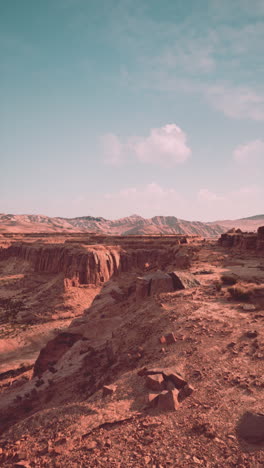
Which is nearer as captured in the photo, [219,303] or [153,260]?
[219,303]

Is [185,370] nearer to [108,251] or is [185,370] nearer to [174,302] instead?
[174,302]

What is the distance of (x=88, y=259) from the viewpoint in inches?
2003

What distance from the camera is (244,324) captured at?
11.6 m

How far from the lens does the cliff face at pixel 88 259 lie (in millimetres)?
50094

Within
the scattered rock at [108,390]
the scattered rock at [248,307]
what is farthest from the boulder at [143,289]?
the scattered rock at [108,390]

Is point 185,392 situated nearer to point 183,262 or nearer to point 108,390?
point 108,390

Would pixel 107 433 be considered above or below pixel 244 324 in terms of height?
below

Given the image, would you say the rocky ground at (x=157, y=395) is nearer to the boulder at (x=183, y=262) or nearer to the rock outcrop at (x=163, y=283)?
the rock outcrop at (x=163, y=283)

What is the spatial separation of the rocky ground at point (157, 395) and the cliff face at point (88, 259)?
34299 millimetres

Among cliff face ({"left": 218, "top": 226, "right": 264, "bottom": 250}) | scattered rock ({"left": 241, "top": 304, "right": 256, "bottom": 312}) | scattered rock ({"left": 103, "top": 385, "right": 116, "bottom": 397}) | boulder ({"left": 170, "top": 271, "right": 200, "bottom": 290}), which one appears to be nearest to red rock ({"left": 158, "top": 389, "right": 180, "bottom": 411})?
scattered rock ({"left": 103, "top": 385, "right": 116, "bottom": 397})

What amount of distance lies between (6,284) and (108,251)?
23344mm

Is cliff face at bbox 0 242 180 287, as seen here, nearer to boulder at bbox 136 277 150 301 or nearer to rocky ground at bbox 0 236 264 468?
boulder at bbox 136 277 150 301

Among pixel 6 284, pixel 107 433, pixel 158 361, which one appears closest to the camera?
pixel 107 433

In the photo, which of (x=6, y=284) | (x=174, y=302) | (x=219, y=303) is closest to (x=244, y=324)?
(x=219, y=303)
